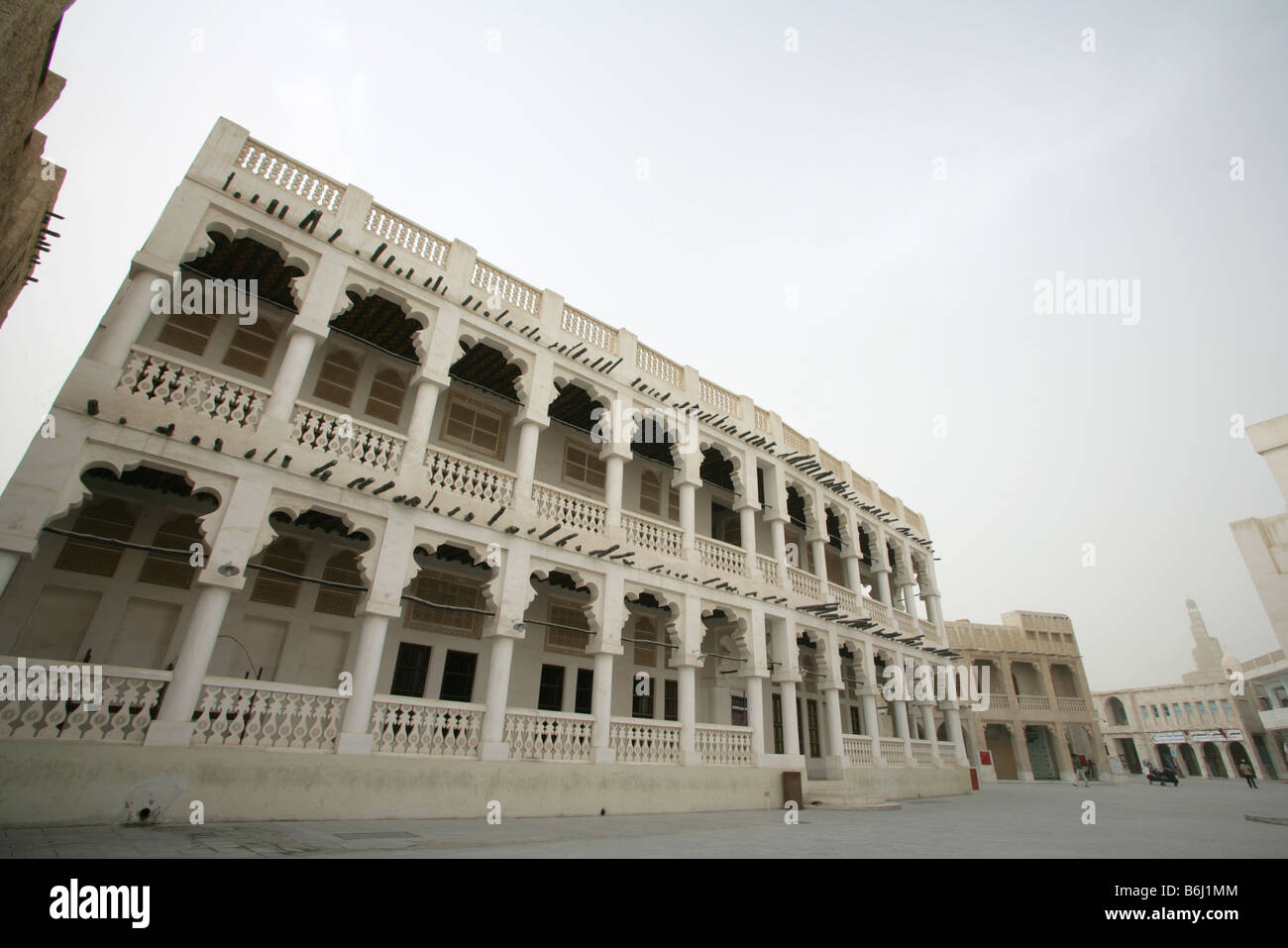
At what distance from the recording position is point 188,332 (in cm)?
1111

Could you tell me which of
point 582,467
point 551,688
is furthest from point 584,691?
point 582,467

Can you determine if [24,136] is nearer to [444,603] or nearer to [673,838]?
[444,603]

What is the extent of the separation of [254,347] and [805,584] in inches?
606

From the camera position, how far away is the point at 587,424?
1585cm

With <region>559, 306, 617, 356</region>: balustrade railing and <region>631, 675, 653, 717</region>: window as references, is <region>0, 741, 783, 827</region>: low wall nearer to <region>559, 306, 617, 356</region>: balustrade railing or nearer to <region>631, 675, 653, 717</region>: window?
<region>631, 675, 653, 717</region>: window

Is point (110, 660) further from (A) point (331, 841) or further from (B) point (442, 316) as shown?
(B) point (442, 316)

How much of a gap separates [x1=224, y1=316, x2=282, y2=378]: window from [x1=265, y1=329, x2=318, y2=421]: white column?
2133 mm

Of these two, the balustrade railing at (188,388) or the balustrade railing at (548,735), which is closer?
the balustrade railing at (188,388)

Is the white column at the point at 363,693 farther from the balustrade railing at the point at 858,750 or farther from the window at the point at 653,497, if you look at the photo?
the balustrade railing at the point at 858,750

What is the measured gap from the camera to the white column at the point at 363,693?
8.84 metres

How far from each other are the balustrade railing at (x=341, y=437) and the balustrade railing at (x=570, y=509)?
300 cm

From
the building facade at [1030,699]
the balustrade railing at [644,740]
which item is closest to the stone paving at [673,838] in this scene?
the balustrade railing at [644,740]
